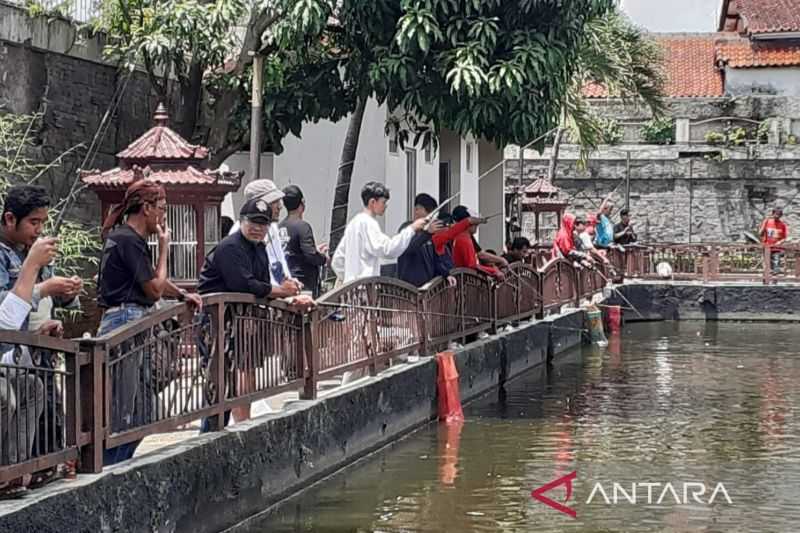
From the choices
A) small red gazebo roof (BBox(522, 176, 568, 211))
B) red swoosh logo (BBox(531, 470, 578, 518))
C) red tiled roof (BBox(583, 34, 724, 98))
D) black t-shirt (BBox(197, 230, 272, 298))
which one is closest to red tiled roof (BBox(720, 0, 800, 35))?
red tiled roof (BBox(583, 34, 724, 98))

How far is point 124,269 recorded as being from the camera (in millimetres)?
8336

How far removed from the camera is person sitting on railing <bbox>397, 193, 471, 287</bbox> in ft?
46.7

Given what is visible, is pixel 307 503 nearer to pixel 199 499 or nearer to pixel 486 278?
pixel 199 499

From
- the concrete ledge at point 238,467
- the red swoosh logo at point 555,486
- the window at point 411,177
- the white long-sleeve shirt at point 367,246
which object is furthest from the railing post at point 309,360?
the window at point 411,177

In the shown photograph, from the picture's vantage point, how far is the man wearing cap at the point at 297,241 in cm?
1291

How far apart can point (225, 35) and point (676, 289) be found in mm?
15632

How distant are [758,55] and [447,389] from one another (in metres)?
33.8

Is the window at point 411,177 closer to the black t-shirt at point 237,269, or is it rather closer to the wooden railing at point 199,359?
the wooden railing at point 199,359

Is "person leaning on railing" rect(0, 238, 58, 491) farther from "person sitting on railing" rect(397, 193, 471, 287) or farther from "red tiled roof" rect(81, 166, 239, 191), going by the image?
"person sitting on railing" rect(397, 193, 471, 287)

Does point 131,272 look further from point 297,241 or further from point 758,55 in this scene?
point 758,55

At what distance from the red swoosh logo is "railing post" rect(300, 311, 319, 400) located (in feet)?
5.85

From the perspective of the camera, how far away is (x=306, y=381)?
1080 centimetres

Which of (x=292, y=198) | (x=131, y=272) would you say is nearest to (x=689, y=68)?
(x=292, y=198)

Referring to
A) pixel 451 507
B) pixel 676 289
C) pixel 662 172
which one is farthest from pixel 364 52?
pixel 662 172
